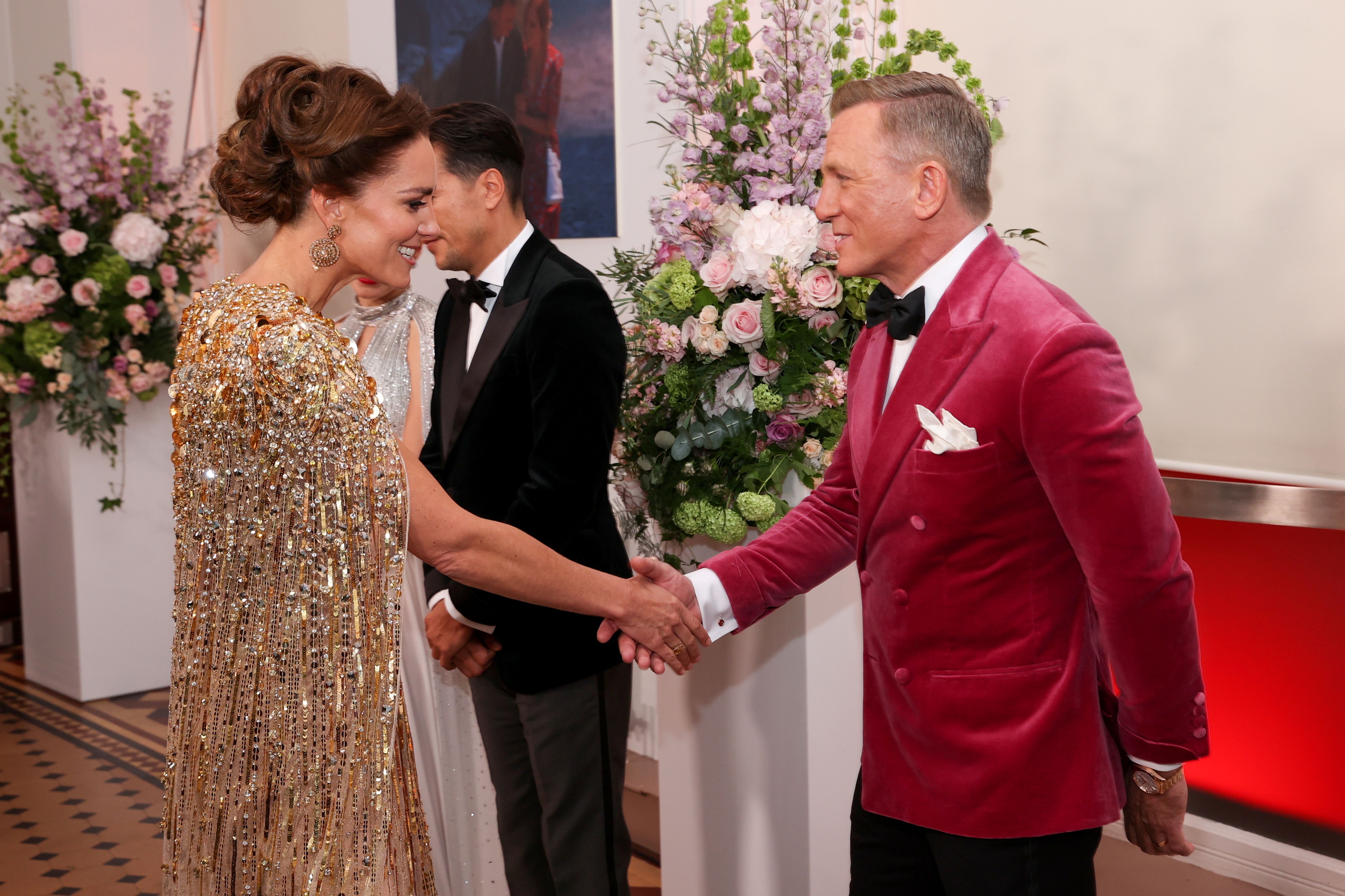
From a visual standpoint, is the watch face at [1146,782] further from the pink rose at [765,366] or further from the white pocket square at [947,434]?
the pink rose at [765,366]

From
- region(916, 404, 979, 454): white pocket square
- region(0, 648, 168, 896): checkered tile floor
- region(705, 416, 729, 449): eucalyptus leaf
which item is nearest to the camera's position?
region(916, 404, 979, 454): white pocket square

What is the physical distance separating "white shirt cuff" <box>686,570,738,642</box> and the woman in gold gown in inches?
21.0

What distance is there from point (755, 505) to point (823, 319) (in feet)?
1.34

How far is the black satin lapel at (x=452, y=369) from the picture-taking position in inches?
96.6

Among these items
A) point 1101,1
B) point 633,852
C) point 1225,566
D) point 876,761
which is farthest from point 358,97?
point 633,852

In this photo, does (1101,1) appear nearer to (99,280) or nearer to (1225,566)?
(1225,566)

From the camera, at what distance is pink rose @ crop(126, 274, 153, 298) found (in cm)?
523

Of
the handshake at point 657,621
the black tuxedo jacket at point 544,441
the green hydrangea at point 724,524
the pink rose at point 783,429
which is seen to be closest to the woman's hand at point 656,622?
the handshake at point 657,621

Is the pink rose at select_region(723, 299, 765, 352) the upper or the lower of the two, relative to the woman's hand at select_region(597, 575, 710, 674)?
upper

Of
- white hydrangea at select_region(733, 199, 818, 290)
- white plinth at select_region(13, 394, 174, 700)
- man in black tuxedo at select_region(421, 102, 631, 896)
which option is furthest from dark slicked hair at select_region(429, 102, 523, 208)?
white plinth at select_region(13, 394, 174, 700)

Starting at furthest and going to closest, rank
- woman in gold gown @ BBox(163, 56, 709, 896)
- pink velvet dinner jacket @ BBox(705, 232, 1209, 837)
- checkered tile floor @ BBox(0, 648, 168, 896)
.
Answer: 1. checkered tile floor @ BBox(0, 648, 168, 896)
2. woman in gold gown @ BBox(163, 56, 709, 896)
3. pink velvet dinner jacket @ BBox(705, 232, 1209, 837)

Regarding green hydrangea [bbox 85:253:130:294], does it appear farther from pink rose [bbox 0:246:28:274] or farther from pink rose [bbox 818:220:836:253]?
pink rose [bbox 818:220:836:253]

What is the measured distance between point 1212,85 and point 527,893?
2456 mm

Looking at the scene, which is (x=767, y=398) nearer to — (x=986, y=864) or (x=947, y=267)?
(x=947, y=267)
